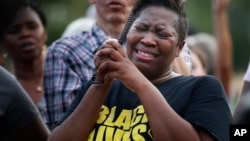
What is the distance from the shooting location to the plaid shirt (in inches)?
285

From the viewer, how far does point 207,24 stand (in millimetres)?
24484

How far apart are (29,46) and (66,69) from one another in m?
0.56

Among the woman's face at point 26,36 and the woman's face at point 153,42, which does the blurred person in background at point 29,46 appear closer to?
the woman's face at point 26,36

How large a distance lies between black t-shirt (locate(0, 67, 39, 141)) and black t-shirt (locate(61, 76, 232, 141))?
570mm

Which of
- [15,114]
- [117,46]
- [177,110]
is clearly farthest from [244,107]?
[15,114]

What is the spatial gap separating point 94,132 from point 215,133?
2.15ft

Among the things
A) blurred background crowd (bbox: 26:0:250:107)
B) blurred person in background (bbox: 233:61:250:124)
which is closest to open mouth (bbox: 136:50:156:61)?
blurred person in background (bbox: 233:61:250:124)

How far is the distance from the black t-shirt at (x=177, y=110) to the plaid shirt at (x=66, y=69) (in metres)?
1.34

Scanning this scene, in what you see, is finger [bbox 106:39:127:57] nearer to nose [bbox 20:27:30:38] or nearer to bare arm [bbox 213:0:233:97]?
nose [bbox 20:27:30:38]

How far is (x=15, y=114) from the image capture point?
6.19 metres

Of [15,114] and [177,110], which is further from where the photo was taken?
[15,114]

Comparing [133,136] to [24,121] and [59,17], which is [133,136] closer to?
[24,121]

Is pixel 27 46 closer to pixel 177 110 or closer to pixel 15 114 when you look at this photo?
pixel 15 114

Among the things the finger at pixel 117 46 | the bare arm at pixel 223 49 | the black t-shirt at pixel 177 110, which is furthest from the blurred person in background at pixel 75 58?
the bare arm at pixel 223 49
